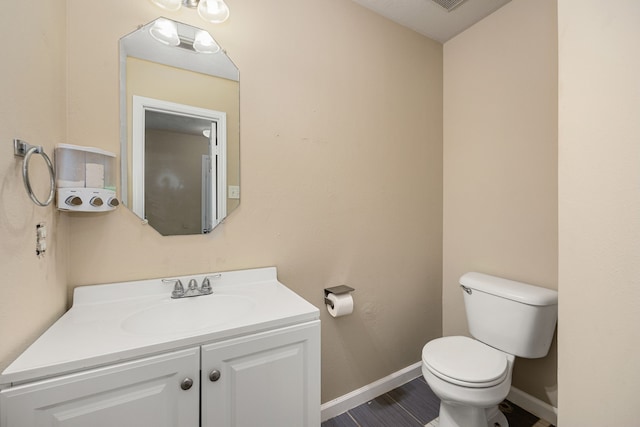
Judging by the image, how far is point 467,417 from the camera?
1.33m

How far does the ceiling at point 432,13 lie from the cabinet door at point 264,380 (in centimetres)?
194

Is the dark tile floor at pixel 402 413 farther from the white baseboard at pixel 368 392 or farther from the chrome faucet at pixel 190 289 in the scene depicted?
the chrome faucet at pixel 190 289

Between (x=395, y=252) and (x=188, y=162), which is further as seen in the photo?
(x=395, y=252)

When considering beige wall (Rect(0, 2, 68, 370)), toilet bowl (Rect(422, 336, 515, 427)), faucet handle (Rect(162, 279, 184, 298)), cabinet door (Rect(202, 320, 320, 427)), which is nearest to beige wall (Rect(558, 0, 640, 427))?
toilet bowl (Rect(422, 336, 515, 427))

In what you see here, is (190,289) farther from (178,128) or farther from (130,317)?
(178,128)

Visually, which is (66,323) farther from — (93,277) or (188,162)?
(188,162)

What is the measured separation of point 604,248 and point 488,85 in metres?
1.42

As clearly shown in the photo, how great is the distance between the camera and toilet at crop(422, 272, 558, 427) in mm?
1223

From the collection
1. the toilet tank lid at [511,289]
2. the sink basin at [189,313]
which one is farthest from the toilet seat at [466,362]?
the sink basin at [189,313]

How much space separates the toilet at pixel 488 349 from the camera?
122cm

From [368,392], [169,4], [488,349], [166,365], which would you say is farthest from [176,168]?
[488,349]

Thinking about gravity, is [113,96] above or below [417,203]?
above

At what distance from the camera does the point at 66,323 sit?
90 cm

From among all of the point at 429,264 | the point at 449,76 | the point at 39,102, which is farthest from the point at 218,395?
the point at 449,76
